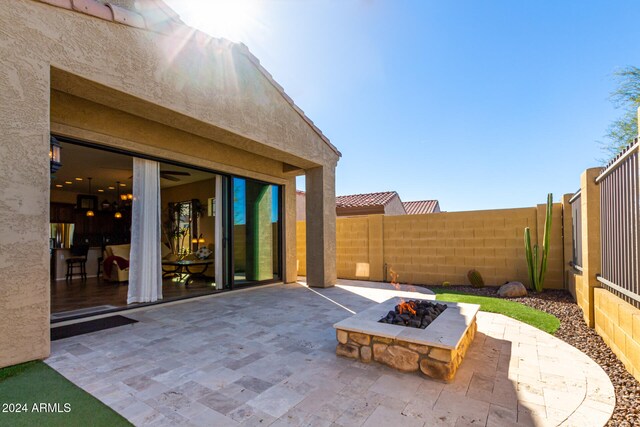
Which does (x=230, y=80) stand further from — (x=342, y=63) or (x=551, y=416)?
(x=551, y=416)

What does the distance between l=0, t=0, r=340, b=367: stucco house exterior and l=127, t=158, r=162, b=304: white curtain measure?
0.45m

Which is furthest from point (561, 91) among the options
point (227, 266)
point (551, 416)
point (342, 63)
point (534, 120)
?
point (227, 266)

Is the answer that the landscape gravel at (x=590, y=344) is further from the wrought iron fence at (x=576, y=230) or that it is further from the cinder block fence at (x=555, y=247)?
the wrought iron fence at (x=576, y=230)

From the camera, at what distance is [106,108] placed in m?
5.29

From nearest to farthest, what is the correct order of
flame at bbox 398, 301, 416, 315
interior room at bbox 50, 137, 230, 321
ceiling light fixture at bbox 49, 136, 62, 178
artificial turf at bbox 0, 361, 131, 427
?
artificial turf at bbox 0, 361, 131, 427
flame at bbox 398, 301, 416, 315
ceiling light fixture at bbox 49, 136, 62, 178
interior room at bbox 50, 137, 230, 321

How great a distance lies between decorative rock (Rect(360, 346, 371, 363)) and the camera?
3.32 m

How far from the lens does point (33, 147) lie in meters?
3.39

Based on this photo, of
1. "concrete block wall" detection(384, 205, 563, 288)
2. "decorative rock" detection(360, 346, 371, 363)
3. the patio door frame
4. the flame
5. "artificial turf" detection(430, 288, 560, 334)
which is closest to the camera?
"decorative rock" detection(360, 346, 371, 363)

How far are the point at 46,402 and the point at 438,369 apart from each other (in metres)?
3.39

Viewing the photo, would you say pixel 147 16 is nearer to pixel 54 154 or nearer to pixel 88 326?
pixel 54 154

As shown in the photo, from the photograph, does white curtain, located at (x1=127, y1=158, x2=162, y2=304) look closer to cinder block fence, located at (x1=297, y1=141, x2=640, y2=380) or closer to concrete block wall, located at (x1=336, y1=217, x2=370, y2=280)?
cinder block fence, located at (x1=297, y1=141, x2=640, y2=380)

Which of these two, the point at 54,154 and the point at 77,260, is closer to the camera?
the point at 54,154

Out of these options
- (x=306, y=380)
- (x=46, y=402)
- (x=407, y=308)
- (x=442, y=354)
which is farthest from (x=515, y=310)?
(x=46, y=402)

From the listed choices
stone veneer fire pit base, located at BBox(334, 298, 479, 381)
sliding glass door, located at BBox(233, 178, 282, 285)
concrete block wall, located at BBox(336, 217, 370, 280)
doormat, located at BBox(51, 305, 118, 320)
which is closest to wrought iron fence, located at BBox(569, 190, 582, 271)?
stone veneer fire pit base, located at BBox(334, 298, 479, 381)
